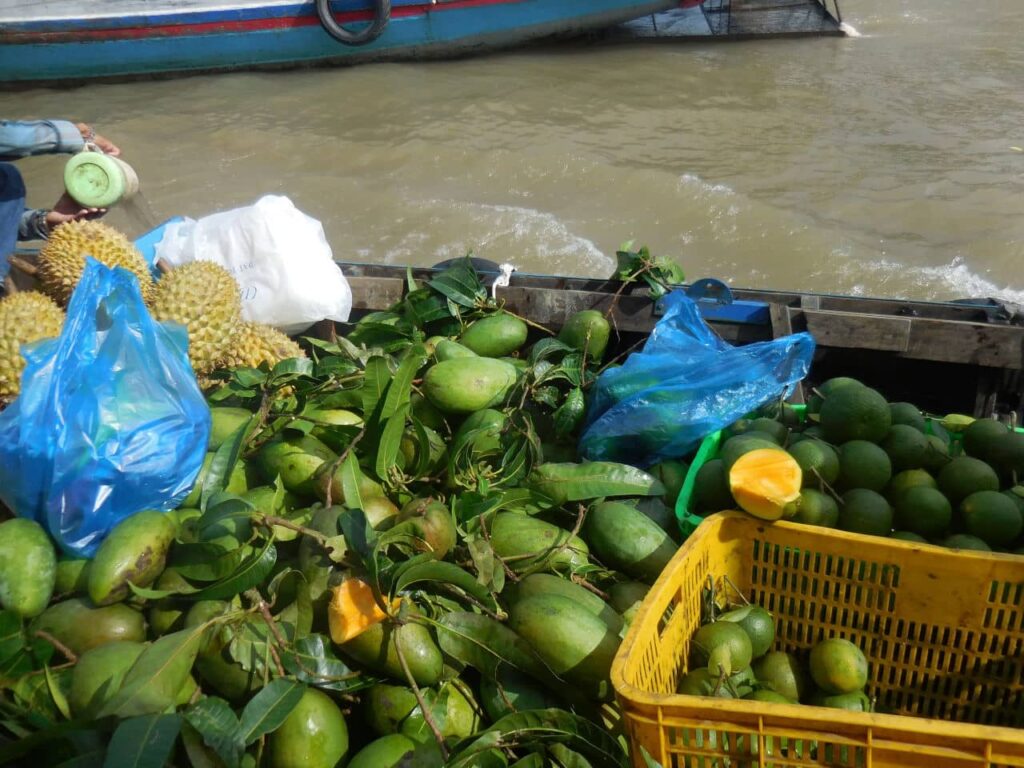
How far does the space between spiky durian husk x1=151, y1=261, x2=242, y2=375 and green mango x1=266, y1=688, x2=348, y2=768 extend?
4.37 ft

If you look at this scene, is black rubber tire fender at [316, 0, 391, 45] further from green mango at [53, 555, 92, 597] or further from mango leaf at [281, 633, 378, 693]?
mango leaf at [281, 633, 378, 693]

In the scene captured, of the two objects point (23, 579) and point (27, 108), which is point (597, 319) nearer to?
point (23, 579)

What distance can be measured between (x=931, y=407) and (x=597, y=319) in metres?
1.15

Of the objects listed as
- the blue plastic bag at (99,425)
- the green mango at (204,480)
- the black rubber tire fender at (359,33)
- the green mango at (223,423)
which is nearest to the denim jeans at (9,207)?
the blue plastic bag at (99,425)

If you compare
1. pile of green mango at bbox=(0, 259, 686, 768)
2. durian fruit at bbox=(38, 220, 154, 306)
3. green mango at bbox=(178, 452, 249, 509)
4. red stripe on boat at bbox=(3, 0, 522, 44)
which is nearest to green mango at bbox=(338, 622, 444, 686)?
pile of green mango at bbox=(0, 259, 686, 768)

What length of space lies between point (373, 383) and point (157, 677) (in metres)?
0.88

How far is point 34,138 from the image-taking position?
284 cm

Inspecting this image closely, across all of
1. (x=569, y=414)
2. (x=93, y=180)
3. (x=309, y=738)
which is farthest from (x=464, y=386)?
(x=93, y=180)

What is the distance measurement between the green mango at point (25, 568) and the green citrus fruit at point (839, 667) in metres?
1.50

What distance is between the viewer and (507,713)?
1312mm

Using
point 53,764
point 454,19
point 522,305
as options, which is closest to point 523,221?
point 522,305

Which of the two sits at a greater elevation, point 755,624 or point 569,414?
point 569,414

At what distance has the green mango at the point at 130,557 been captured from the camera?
1369 millimetres

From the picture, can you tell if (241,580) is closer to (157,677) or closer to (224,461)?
(157,677)
